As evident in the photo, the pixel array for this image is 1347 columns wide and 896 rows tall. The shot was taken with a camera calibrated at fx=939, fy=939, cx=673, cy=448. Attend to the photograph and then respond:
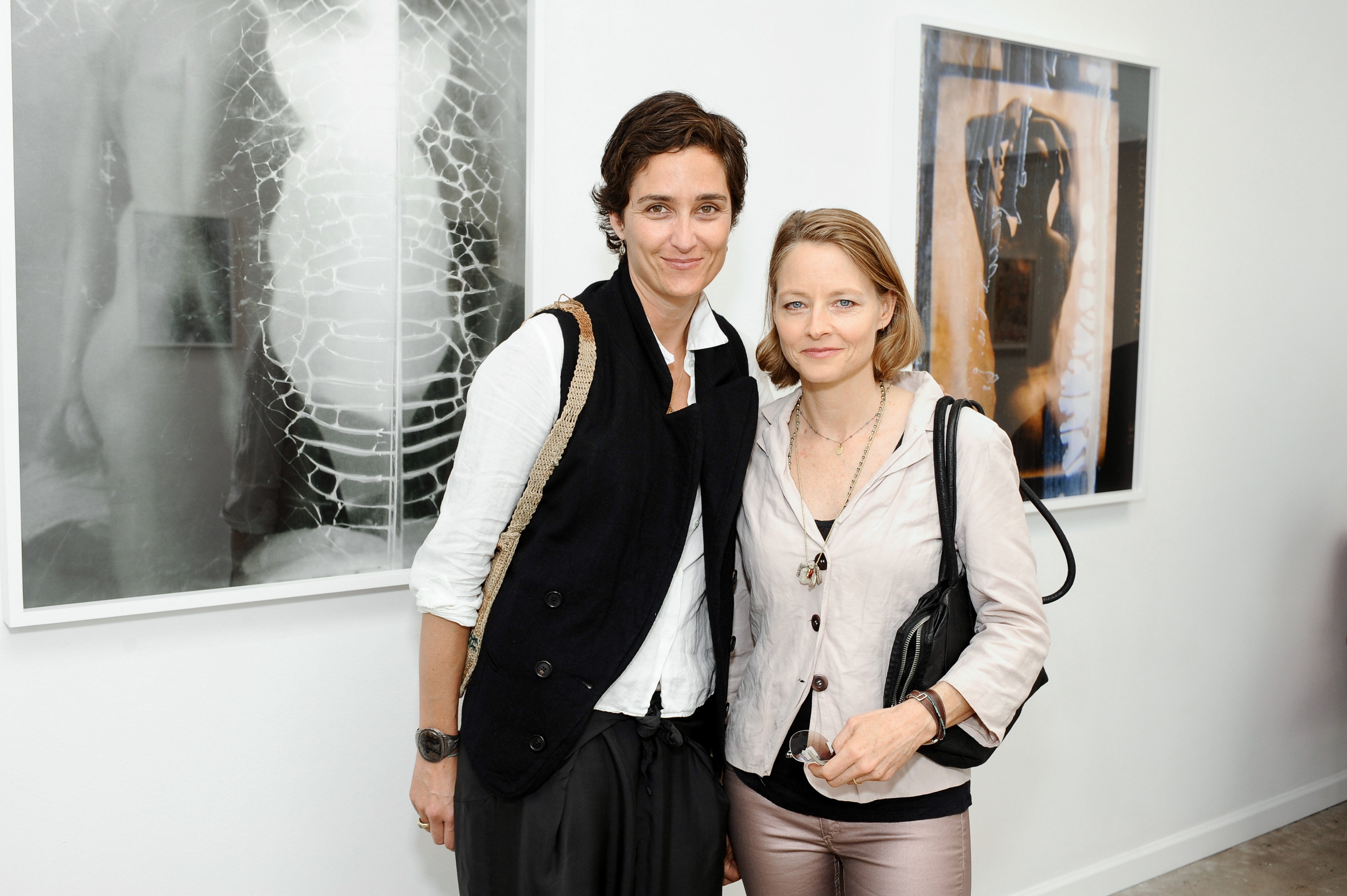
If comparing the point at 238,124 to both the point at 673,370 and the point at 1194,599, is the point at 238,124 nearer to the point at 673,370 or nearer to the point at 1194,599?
the point at 673,370

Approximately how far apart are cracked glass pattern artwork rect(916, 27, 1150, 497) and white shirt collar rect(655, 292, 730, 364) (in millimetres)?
851

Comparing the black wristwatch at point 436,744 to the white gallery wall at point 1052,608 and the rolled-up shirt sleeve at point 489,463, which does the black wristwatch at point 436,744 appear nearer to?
the rolled-up shirt sleeve at point 489,463

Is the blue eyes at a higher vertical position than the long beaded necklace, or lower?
higher

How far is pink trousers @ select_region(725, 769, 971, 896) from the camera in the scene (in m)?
1.37

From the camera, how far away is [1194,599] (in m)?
2.84

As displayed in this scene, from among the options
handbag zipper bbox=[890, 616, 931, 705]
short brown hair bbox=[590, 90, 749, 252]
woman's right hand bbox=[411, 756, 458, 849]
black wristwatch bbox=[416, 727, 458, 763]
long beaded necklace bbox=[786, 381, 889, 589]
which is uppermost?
short brown hair bbox=[590, 90, 749, 252]

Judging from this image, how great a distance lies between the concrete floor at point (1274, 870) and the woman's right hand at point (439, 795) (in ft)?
7.40

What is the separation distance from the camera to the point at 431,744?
1385mm

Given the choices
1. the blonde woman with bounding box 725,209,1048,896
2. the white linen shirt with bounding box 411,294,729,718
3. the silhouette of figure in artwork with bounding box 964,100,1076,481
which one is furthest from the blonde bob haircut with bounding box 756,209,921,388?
the silhouette of figure in artwork with bounding box 964,100,1076,481

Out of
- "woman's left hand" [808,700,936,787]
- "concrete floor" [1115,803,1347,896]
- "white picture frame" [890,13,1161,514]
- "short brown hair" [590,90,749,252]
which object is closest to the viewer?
"woman's left hand" [808,700,936,787]

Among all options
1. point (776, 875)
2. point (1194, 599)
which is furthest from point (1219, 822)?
point (776, 875)

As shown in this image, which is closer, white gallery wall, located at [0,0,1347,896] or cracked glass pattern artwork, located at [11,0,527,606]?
cracked glass pattern artwork, located at [11,0,527,606]

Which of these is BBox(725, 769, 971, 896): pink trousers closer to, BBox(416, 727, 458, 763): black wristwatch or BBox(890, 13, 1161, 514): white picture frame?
BBox(416, 727, 458, 763): black wristwatch

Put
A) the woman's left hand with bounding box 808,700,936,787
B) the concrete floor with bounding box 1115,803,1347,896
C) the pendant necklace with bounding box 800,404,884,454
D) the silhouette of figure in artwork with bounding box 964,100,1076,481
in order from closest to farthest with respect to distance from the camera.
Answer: the woman's left hand with bounding box 808,700,936,787 → the pendant necklace with bounding box 800,404,884,454 → the silhouette of figure in artwork with bounding box 964,100,1076,481 → the concrete floor with bounding box 1115,803,1347,896
